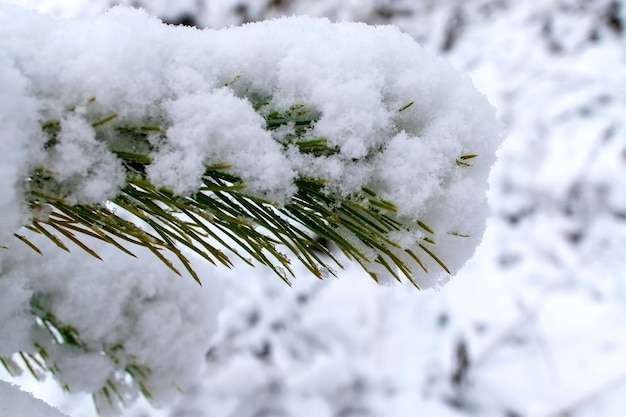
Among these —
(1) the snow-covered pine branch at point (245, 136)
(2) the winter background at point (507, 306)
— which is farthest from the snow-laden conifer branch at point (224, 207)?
(2) the winter background at point (507, 306)

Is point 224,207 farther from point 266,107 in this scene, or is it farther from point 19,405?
point 19,405

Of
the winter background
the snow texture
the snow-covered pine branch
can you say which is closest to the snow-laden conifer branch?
the snow-covered pine branch

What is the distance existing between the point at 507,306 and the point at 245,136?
2.21m

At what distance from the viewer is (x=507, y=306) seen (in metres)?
2.47

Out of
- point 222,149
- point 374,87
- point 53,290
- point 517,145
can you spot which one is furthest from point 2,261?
point 517,145

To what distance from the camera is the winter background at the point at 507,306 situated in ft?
7.19

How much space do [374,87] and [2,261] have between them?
43cm

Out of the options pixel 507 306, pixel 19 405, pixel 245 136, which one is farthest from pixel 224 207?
pixel 507 306

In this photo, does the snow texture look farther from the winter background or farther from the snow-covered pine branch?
the winter background

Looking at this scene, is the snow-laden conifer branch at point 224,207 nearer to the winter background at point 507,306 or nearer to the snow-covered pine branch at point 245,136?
the snow-covered pine branch at point 245,136

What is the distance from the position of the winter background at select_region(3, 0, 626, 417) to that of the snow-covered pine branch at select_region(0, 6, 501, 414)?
172 centimetres

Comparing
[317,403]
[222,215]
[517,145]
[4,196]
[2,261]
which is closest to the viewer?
[4,196]

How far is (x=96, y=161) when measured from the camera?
460mm

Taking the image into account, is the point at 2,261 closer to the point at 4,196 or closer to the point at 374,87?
the point at 4,196
